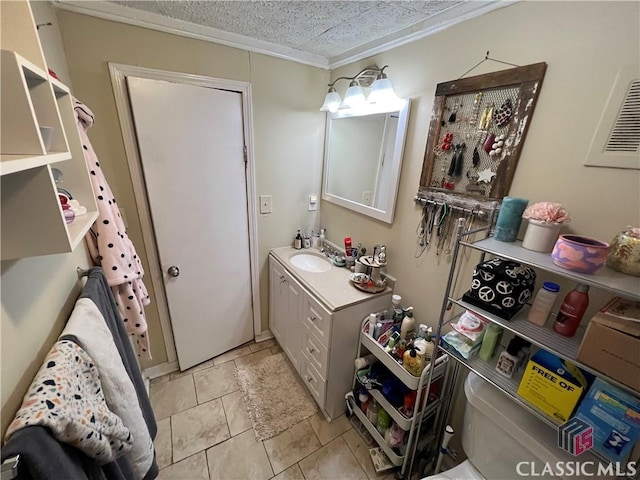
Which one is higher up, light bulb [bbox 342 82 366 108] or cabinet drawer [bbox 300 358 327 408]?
light bulb [bbox 342 82 366 108]

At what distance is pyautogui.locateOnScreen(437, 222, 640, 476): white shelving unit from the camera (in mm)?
669

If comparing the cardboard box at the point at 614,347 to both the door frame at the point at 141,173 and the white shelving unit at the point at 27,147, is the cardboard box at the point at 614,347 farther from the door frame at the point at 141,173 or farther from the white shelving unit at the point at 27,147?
the door frame at the point at 141,173

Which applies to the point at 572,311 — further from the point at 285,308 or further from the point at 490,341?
the point at 285,308

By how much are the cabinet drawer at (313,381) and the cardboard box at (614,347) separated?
1237mm

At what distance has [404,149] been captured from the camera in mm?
1430

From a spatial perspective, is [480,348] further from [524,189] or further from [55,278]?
[55,278]

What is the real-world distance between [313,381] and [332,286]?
0.66 m

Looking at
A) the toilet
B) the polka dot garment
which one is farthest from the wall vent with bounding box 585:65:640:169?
the polka dot garment

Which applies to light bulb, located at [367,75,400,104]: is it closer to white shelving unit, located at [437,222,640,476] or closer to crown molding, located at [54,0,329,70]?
crown molding, located at [54,0,329,70]

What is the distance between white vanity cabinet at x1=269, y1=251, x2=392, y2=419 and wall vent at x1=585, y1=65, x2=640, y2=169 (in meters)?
1.09

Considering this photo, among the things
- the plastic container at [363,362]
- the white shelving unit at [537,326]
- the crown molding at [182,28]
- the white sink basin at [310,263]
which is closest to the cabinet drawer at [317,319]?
the plastic container at [363,362]

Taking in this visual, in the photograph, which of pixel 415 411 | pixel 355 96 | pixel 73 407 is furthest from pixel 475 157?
pixel 73 407

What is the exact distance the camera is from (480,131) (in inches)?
43.0

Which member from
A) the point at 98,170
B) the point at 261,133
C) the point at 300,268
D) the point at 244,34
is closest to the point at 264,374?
the point at 300,268
